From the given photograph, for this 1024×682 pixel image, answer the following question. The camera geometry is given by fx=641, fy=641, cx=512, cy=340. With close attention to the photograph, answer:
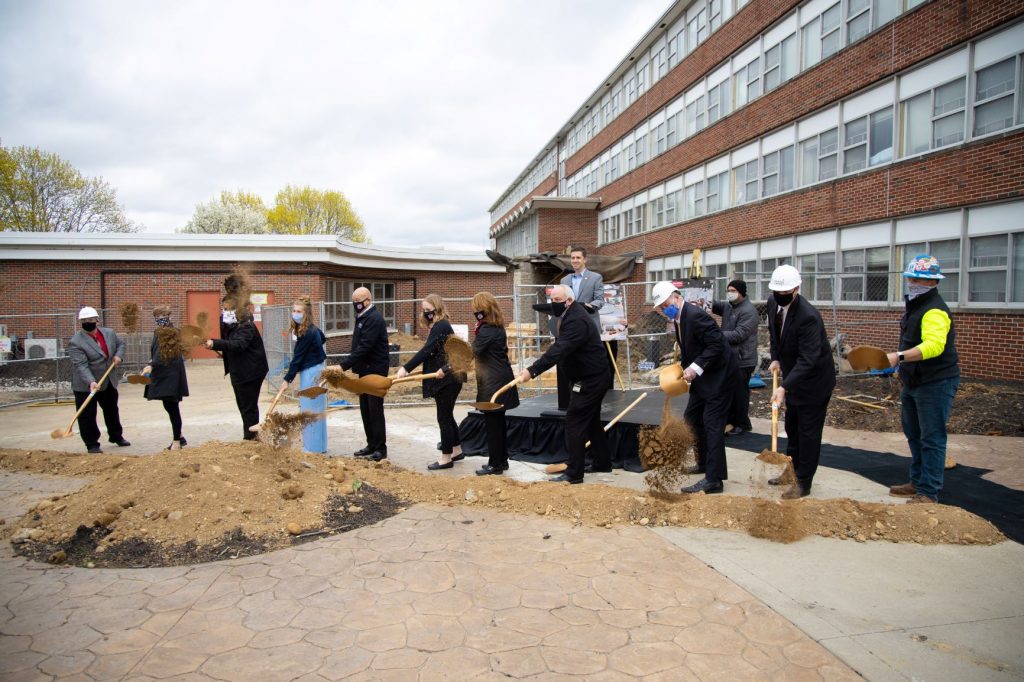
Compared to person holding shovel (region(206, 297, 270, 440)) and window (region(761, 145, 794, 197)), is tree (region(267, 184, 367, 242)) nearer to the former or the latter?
window (region(761, 145, 794, 197))

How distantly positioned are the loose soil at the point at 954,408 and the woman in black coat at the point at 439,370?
16.1 ft

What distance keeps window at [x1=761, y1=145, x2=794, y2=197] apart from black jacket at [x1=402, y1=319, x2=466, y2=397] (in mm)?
16370

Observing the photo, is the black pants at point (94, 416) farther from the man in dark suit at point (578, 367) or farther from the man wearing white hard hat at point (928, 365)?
the man wearing white hard hat at point (928, 365)

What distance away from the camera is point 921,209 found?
14547mm

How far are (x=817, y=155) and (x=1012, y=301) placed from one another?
750 cm

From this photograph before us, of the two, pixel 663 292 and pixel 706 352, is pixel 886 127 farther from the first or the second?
pixel 706 352

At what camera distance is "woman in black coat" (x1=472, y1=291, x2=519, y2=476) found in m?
6.77

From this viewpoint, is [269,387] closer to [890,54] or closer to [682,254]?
[890,54]

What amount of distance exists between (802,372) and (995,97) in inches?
447

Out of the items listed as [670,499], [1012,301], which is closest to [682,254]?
[1012,301]

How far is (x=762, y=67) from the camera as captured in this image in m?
21.2

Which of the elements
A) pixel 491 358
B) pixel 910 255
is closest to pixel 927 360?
pixel 491 358

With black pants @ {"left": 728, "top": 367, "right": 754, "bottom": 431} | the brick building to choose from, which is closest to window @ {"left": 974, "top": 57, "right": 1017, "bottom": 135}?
black pants @ {"left": 728, "top": 367, "right": 754, "bottom": 431}

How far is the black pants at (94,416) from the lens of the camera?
8258mm
